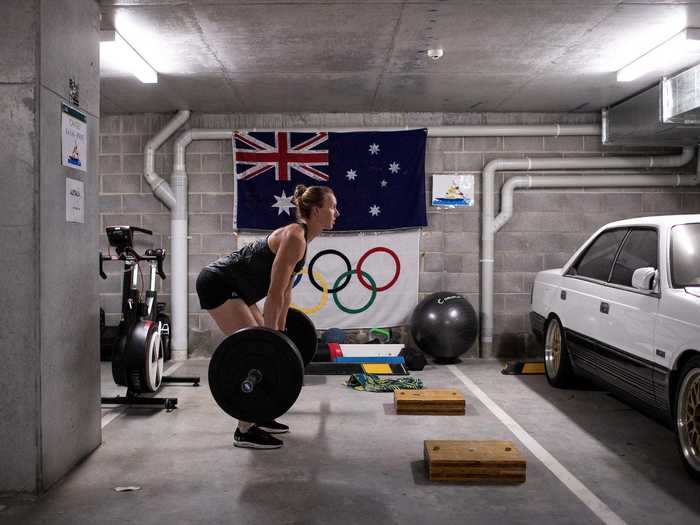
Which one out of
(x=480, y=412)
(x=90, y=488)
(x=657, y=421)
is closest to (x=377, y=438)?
(x=480, y=412)

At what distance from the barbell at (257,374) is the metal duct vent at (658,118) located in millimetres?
4174

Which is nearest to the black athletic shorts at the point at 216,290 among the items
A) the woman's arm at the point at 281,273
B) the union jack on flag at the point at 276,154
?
the woman's arm at the point at 281,273

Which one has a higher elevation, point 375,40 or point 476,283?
point 375,40

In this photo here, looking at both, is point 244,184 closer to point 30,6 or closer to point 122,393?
point 122,393

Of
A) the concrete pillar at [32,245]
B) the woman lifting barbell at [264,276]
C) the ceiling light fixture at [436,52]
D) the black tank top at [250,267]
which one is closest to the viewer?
the concrete pillar at [32,245]

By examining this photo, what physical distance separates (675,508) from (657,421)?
167cm

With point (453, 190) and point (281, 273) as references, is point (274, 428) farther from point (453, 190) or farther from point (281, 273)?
point (453, 190)

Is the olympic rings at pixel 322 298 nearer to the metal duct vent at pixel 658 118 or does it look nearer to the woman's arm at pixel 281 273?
the metal duct vent at pixel 658 118

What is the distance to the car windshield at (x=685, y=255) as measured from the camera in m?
3.63

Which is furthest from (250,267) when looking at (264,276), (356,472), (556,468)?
(556,468)

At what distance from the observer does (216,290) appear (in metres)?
3.79

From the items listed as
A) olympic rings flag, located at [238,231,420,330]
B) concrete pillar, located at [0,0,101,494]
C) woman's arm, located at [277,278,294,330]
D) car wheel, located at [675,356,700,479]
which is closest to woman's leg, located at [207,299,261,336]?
woman's arm, located at [277,278,294,330]

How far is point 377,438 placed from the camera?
163 inches

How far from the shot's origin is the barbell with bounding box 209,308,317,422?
10.7 feet
